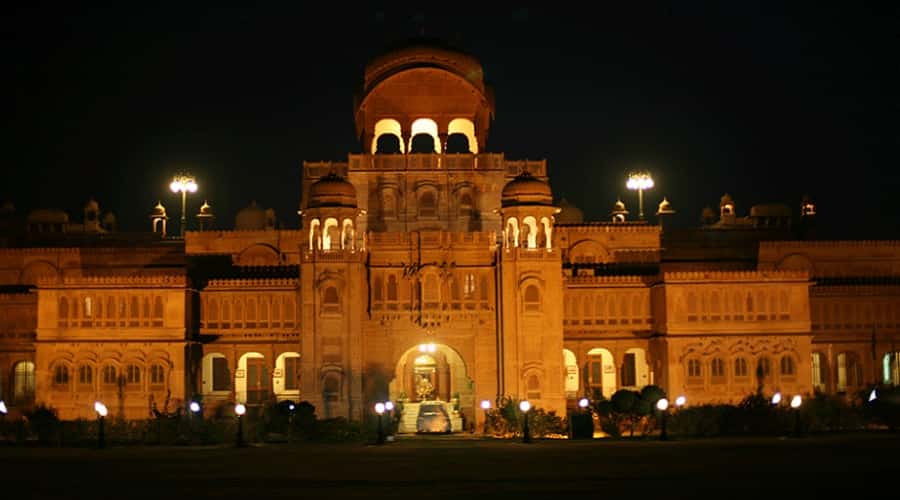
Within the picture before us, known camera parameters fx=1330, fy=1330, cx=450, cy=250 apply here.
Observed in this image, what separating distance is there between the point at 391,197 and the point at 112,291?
14.0 meters

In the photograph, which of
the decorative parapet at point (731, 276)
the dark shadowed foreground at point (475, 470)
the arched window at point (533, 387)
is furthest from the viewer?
the decorative parapet at point (731, 276)

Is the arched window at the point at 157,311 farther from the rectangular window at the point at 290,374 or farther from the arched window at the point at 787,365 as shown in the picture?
the arched window at the point at 787,365

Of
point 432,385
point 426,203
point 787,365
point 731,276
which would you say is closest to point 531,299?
point 432,385

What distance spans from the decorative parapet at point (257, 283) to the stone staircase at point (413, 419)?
7742 mm

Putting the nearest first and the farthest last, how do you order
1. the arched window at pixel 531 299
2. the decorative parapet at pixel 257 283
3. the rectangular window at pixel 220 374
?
the arched window at pixel 531 299 → the decorative parapet at pixel 257 283 → the rectangular window at pixel 220 374

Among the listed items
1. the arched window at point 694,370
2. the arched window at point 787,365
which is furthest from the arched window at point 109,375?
the arched window at point 787,365

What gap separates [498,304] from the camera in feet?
185

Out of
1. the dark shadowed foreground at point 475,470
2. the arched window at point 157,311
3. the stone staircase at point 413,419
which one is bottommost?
the dark shadowed foreground at point 475,470

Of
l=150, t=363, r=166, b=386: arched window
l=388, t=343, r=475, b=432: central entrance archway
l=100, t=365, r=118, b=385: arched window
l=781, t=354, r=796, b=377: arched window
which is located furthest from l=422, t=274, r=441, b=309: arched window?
l=781, t=354, r=796, b=377: arched window

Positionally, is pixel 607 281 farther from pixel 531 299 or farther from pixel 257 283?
pixel 257 283

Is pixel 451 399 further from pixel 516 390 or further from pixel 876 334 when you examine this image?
pixel 876 334

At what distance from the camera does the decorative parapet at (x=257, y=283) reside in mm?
59844

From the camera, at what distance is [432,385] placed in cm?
6131

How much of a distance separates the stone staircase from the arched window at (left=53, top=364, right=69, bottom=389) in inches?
580
